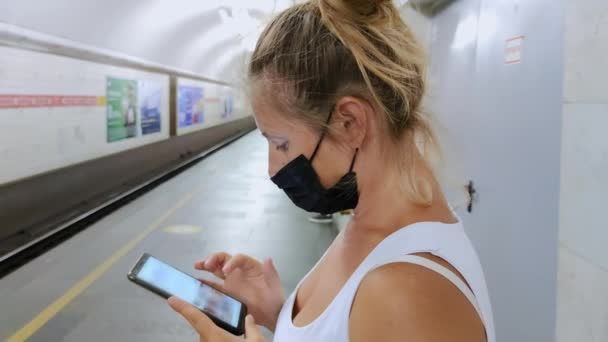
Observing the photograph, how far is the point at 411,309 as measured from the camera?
789 mm

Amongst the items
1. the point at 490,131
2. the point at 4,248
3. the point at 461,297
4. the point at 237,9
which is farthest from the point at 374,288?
the point at 237,9

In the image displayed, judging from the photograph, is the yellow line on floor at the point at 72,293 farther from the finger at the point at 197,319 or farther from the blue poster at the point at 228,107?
the blue poster at the point at 228,107

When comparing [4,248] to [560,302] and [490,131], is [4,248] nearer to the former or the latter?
[490,131]

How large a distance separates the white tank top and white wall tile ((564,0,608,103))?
36.8 inches

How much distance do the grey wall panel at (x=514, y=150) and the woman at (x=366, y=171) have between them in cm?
97

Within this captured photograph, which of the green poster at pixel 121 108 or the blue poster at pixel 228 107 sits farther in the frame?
the blue poster at pixel 228 107

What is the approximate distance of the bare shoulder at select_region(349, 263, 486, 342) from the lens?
78cm

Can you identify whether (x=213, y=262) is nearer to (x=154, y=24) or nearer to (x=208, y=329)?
(x=208, y=329)

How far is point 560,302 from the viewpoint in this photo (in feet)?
5.79

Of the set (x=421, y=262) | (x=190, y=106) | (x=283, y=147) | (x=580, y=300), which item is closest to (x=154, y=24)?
(x=190, y=106)

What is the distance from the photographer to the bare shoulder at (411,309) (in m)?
0.78

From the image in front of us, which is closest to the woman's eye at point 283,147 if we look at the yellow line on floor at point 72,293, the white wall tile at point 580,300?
the white wall tile at point 580,300

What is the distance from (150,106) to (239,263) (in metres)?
11.0

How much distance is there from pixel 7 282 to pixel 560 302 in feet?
15.8
